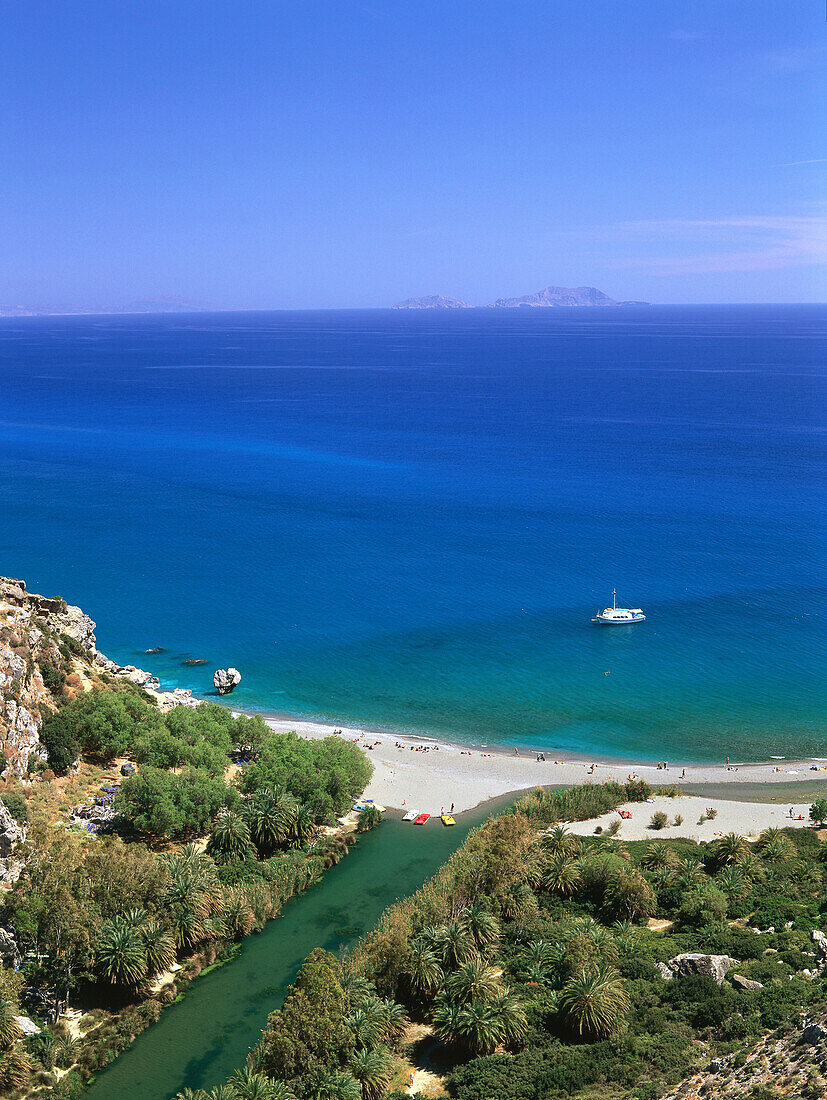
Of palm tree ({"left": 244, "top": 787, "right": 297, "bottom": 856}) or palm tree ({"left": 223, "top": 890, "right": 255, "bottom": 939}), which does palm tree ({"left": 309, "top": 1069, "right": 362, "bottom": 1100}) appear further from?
palm tree ({"left": 244, "top": 787, "right": 297, "bottom": 856})

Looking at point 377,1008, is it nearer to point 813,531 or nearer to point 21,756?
point 21,756

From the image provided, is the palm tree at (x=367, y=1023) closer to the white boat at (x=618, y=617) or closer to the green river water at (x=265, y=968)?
the green river water at (x=265, y=968)

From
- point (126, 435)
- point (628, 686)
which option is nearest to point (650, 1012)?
point (628, 686)

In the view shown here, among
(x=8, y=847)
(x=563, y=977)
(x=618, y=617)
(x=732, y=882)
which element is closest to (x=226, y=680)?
(x=8, y=847)

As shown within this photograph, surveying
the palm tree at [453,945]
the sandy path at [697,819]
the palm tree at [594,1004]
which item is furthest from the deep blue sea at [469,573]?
the palm tree at [594,1004]

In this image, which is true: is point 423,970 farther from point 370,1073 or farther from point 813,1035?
point 813,1035

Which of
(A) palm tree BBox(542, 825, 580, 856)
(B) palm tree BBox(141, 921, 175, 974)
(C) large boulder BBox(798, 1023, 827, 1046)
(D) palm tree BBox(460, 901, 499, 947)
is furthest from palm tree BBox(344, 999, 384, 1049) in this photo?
(A) palm tree BBox(542, 825, 580, 856)

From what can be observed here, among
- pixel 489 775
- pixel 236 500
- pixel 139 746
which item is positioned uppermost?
pixel 236 500
